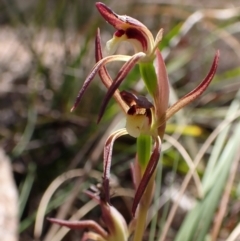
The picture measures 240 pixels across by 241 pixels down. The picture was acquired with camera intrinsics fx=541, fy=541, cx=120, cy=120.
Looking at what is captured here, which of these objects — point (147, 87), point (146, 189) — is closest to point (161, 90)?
point (147, 87)

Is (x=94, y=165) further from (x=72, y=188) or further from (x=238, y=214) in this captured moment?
(x=238, y=214)

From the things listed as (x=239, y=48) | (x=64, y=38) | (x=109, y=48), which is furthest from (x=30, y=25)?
(x=109, y=48)

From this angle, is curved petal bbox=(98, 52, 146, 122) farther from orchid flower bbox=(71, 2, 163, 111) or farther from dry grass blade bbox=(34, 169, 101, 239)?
dry grass blade bbox=(34, 169, 101, 239)

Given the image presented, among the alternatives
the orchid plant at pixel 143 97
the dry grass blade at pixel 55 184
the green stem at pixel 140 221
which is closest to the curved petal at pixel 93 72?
the orchid plant at pixel 143 97

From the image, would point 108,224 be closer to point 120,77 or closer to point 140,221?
point 140,221

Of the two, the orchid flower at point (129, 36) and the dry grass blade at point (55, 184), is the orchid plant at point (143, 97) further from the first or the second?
the dry grass blade at point (55, 184)

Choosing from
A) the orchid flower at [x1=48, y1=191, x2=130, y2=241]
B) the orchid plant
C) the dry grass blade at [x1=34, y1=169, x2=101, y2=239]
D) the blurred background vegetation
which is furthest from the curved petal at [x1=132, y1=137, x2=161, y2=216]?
the dry grass blade at [x1=34, y1=169, x2=101, y2=239]

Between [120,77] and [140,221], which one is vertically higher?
[120,77]
